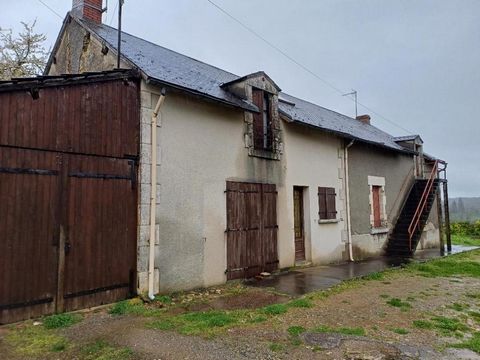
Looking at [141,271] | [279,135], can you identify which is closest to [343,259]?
[279,135]

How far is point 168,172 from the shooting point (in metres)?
6.62

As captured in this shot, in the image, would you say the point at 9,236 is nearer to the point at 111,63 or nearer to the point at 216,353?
the point at 216,353

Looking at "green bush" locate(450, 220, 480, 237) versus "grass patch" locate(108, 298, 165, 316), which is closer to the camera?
"grass patch" locate(108, 298, 165, 316)

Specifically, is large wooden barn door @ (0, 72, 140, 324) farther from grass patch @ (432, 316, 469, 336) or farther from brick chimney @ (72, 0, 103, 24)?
grass patch @ (432, 316, 469, 336)

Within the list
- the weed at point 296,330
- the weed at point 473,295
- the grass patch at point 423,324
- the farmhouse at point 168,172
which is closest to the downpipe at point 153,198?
the farmhouse at point 168,172

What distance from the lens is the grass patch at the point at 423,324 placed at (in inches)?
191

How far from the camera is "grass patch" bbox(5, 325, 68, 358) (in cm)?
389

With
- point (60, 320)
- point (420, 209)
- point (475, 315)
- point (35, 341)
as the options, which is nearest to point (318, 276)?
point (475, 315)

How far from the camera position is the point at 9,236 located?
4.71 meters

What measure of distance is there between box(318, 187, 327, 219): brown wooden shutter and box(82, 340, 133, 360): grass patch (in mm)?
7564

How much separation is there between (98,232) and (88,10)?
21.2 feet

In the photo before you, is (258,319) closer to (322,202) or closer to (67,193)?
(67,193)

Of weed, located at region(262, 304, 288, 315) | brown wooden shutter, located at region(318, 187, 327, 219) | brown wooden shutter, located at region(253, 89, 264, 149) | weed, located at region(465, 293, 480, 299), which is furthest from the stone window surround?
weed, located at region(262, 304, 288, 315)

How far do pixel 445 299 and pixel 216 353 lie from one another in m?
Result: 4.83
